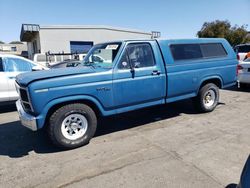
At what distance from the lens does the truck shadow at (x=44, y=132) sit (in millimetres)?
4451

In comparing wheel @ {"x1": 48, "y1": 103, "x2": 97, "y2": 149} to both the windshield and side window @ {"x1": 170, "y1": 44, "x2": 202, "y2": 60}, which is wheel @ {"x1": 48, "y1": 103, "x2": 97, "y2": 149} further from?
side window @ {"x1": 170, "y1": 44, "x2": 202, "y2": 60}

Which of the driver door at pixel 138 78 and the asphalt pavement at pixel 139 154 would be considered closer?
the asphalt pavement at pixel 139 154

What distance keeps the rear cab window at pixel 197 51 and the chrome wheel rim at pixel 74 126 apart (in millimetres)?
2694

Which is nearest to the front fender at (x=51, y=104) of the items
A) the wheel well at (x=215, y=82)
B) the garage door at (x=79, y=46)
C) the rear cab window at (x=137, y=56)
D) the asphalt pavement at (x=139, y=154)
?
the asphalt pavement at (x=139, y=154)

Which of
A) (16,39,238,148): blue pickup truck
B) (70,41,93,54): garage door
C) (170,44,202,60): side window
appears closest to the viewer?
(16,39,238,148): blue pickup truck

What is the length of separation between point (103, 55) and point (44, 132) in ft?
7.28

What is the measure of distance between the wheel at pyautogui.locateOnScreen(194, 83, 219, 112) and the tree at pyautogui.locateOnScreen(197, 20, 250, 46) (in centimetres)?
3229

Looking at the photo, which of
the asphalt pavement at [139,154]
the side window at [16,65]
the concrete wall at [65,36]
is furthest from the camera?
the concrete wall at [65,36]

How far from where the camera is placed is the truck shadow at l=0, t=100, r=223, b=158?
14.6 feet

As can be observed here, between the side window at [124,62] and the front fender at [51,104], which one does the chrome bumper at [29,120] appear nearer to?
the front fender at [51,104]

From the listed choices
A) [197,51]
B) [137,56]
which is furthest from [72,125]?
[197,51]

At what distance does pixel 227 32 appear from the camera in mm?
35938

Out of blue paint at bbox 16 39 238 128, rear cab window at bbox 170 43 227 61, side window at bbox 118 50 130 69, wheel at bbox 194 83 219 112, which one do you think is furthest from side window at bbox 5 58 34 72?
wheel at bbox 194 83 219 112

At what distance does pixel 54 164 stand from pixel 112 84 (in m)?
1.81
